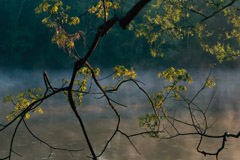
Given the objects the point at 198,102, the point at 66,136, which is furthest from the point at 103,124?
the point at 198,102

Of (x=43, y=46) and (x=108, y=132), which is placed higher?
(x=43, y=46)

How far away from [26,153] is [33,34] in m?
38.0

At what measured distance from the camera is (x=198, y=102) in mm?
25703

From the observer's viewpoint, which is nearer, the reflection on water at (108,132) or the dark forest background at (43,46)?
the reflection on water at (108,132)

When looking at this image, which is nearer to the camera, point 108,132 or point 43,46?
point 108,132

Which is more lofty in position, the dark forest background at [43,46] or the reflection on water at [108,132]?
the dark forest background at [43,46]

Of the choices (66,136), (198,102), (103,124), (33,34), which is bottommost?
(66,136)

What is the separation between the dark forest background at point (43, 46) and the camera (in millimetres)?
49250

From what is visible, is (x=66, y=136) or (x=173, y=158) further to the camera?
(x=66, y=136)

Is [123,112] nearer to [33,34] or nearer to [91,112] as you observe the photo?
[91,112]

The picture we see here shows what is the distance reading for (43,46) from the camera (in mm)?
50406

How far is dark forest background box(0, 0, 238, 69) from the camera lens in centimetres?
4925

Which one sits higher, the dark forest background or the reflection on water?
the dark forest background

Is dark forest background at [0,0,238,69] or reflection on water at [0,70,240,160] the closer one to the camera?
reflection on water at [0,70,240,160]
